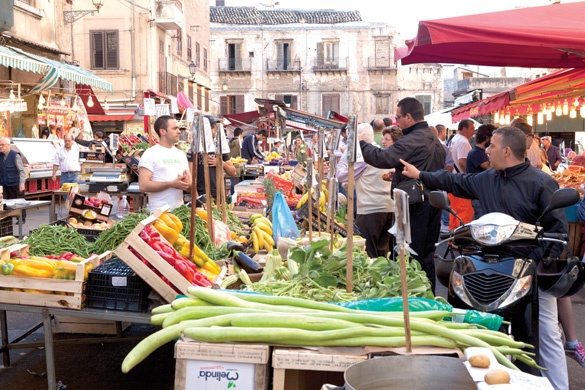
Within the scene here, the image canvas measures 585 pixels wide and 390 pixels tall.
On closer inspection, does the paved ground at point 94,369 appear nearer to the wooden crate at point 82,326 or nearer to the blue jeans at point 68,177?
the wooden crate at point 82,326

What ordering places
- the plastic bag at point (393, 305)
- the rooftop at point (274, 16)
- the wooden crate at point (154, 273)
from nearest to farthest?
the plastic bag at point (393, 305) < the wooden crate at point (154, 273) < the rooftop at point (274, 16)

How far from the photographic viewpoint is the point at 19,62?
45.8 ft

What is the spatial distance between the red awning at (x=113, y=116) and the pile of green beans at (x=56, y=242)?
896 inches

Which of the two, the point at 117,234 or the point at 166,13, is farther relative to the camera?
the point at 166,13

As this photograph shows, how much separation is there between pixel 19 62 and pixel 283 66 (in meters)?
39.8

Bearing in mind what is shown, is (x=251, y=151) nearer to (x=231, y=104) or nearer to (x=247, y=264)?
(x=247, y=264)

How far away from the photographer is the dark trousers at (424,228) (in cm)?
604

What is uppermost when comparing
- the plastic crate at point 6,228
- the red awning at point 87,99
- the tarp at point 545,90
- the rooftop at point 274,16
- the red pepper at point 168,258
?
the rooftop at point 274,16

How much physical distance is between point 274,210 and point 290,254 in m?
2.19

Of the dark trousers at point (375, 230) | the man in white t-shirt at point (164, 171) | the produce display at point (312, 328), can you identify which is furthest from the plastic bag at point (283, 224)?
the produce display at point (312, 328)

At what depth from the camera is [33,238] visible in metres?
4.89

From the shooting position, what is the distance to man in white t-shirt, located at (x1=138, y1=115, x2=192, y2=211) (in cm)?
590

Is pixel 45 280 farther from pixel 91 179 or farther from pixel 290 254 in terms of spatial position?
pixel 91 179

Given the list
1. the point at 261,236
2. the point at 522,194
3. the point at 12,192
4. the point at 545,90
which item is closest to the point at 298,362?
the point at 522,194
